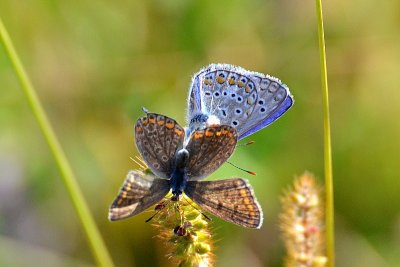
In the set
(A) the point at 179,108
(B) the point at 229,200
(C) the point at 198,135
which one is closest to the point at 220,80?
(C) the point at 198,135

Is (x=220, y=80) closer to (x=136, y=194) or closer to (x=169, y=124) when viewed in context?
(x=169, y=124)

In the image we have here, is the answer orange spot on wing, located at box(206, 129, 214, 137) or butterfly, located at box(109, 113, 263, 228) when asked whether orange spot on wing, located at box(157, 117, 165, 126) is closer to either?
butterfly, located at box(109, 113, 263, 228)

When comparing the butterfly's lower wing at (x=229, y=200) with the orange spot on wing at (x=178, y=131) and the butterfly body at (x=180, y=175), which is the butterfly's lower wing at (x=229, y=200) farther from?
the orange spot on wing at (x=178, y=131)

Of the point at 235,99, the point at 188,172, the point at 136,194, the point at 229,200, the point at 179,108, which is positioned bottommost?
the point at 136,194

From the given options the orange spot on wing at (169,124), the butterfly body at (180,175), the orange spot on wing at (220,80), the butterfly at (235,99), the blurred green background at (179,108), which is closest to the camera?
the butterfly body at (180,175)

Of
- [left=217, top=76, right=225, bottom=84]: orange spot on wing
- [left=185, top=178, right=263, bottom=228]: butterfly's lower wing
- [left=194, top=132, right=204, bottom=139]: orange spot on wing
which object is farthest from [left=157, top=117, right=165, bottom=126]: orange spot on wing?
[left=217, top=76, right=225, bottom=84]: orange spot on wing

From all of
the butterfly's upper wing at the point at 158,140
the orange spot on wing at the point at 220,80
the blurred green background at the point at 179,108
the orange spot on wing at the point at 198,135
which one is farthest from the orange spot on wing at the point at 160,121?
the blurred green background at the point at 179,108

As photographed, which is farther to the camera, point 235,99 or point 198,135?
point 235,99

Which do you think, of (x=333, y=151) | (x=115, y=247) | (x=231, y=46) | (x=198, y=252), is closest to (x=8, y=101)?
(x=115, y=247)
